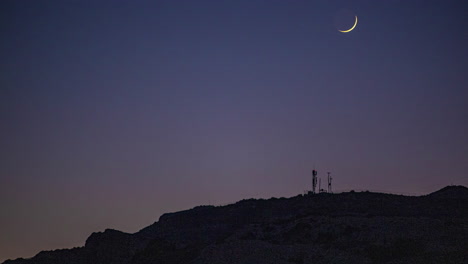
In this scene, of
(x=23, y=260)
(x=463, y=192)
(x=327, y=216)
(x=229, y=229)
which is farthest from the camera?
(x=463, y=192)

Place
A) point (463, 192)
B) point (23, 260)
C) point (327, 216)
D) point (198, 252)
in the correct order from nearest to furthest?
point (198, 252) → point (327, 216) → point (23, 260) → point (463, 192)

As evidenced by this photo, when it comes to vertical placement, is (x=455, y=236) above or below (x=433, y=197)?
below

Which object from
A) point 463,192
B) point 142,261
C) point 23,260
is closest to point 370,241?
point 142,261

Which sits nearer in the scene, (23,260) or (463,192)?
(23,260)

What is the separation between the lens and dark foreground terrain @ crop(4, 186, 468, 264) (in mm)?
57406

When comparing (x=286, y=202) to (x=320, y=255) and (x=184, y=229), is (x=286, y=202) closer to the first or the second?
(x=184, y=229)

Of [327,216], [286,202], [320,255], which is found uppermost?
[286,202]

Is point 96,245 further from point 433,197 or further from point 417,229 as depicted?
point 433,197

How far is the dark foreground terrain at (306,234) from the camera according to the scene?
57406mm

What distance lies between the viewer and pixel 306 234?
2712 inches

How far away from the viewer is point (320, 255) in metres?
58.0

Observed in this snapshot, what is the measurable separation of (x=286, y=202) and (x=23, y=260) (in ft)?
151

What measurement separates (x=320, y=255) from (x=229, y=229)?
34551 millimetres

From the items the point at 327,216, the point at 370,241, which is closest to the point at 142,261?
the point at 327,216
